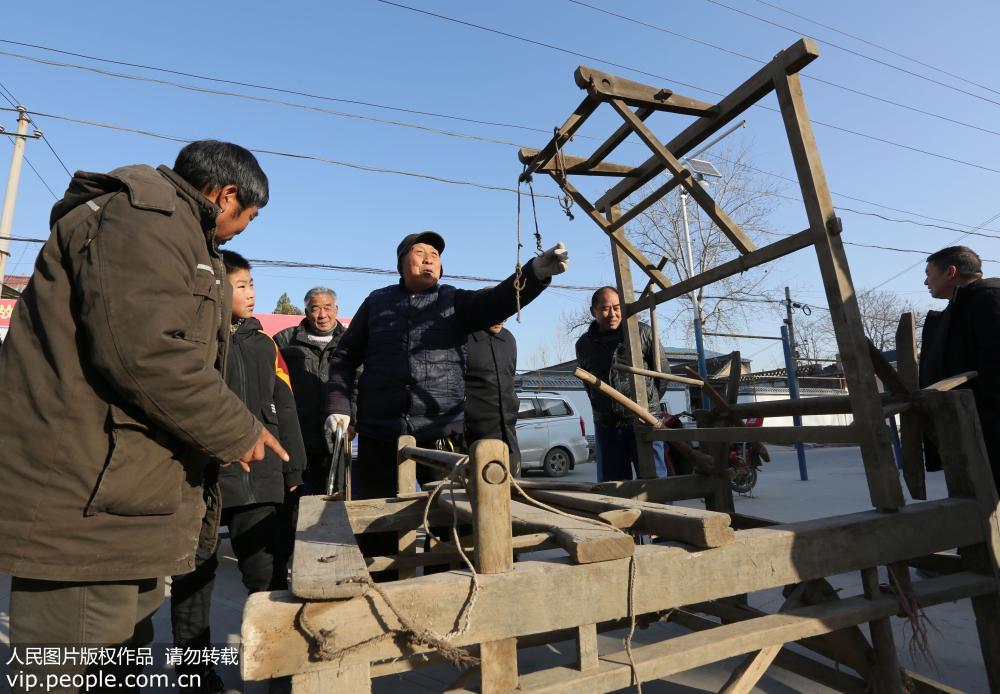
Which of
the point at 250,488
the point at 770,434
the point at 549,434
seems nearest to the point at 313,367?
the point at 250,488

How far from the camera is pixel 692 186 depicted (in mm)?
2361

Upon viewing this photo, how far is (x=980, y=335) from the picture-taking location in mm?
2926

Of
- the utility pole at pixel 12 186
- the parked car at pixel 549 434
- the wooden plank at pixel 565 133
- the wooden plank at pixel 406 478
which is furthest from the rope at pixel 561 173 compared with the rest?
the utility pole at pixel 12 186

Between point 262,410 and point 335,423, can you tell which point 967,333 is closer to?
point 335,423

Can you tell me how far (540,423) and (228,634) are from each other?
978 cm

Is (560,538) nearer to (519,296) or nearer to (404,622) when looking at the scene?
(404,622)

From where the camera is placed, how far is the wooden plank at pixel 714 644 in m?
1.36

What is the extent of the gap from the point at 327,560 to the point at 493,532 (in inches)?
15.6

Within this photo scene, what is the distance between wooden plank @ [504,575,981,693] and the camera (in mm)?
1355

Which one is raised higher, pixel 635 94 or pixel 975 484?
pixel 635 94

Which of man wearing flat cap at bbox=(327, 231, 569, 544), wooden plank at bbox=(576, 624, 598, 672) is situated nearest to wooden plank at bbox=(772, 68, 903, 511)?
wooden plank at bbox=(576, 624, 598, 672)

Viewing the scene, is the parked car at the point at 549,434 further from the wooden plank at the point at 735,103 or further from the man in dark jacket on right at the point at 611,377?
the wooden plank at the point at 735,103

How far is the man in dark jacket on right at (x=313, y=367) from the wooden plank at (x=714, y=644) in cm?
305

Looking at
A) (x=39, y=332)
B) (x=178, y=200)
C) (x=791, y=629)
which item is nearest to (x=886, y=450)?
(x=791, y=629)
